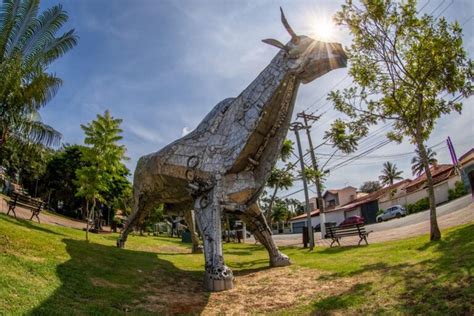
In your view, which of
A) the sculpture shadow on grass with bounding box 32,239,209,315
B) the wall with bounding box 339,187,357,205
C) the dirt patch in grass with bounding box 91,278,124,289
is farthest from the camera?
the wall with bounding box 339,187,357,205

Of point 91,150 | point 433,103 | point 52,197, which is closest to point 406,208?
point 433,103

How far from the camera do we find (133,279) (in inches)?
327

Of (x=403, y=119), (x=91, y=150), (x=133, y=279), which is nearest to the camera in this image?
(x=133, y=279)

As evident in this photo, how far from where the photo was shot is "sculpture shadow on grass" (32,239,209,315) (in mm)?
5875

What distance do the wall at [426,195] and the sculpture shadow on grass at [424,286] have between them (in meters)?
33.0

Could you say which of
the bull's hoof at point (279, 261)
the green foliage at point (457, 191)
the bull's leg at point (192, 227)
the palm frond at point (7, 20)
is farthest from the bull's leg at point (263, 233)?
the green foliage at point (457, 191)

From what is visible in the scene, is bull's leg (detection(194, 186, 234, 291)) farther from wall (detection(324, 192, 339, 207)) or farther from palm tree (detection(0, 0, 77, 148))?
wall (detection(324, 192, 339, 207))

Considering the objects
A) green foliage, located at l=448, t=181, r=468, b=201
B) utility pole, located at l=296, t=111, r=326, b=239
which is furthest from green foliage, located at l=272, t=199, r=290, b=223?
utility pole, located at l=296, t=111, r=326, b=239

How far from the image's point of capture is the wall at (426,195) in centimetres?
3734

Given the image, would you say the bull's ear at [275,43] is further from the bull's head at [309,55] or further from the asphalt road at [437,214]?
the asphalt road at [437,214]

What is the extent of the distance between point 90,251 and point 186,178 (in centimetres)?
325

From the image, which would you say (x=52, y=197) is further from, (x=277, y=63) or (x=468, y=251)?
(x=468, y=251)

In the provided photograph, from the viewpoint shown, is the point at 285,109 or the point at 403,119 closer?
the point at 285,109

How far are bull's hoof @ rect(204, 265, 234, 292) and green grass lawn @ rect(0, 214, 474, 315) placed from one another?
245 millimetres
